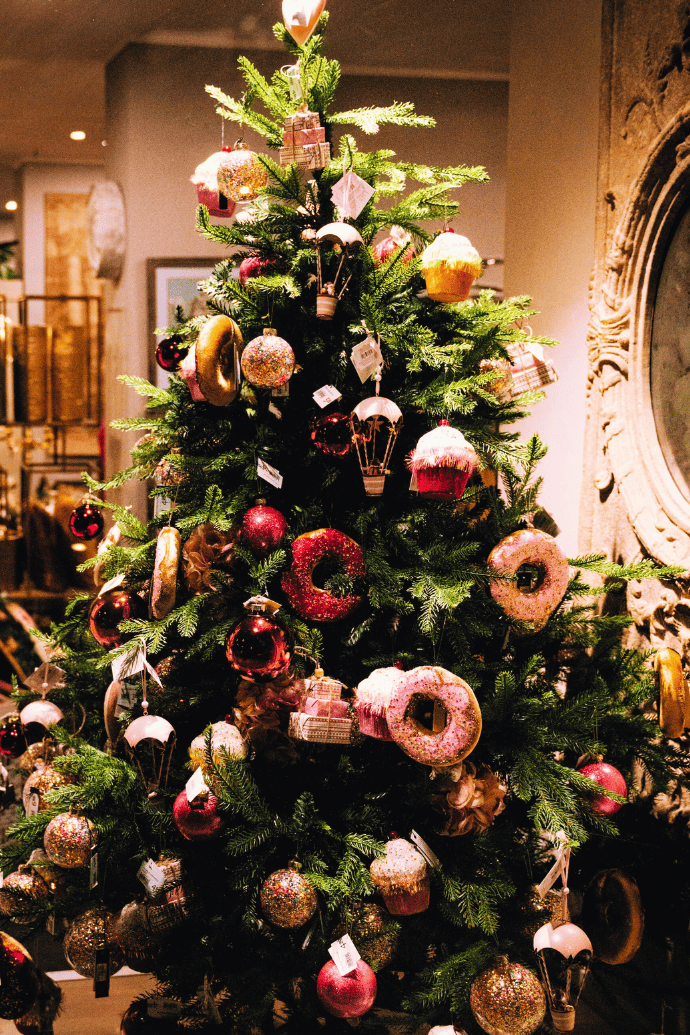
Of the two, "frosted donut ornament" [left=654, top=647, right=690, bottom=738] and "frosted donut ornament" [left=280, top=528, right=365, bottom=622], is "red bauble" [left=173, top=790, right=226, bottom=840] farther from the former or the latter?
"frosted donut ornament" [left=654, top=647, right=690, bottom=738]

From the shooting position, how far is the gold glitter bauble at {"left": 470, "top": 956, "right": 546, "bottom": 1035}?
1336 mm

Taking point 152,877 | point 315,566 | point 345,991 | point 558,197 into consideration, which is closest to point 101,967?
point 152,877

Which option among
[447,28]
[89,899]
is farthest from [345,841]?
[447,28]

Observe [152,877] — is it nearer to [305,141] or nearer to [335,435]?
[335,435]

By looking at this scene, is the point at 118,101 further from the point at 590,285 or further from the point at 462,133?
the point at 590,285

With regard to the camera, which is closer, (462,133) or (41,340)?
(462,133)

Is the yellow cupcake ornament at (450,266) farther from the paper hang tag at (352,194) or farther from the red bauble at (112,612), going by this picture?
the red bauble at (112,612)

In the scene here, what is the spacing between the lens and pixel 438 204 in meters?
1.73

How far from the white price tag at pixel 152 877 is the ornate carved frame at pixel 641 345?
114cm

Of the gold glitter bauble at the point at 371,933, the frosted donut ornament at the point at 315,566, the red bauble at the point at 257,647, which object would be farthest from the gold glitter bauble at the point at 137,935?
the frosted donut ornament at the point at 315,566

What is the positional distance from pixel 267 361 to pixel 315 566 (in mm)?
374

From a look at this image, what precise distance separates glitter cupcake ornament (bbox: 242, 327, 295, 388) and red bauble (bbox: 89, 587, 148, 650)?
0.50 meters

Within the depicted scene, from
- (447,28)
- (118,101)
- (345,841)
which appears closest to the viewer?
(345,841)

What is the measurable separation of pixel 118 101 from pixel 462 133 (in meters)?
1.08
